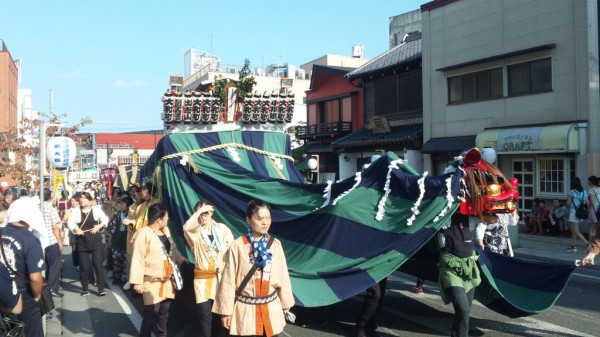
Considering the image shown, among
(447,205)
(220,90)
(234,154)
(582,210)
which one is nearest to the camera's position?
(447,205)

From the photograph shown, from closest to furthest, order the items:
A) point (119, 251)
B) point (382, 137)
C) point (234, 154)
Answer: point (234, 154), point (119, 251), point (382, 137)

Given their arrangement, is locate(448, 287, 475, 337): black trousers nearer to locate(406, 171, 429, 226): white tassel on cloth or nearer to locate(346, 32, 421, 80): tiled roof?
locate(406, 171, 429, 226): white tassel on cloth

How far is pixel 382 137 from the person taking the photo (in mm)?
26125

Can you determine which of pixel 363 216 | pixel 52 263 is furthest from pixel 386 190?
pixel 52 263

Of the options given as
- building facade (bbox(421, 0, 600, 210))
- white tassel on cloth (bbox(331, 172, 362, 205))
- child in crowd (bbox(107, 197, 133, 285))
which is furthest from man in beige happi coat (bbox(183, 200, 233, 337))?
building facade (bbox(421, 0, 600, 210))

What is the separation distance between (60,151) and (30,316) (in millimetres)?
7262

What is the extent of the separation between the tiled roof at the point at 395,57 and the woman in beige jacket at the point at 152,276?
20015mm

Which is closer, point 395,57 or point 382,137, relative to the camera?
point 382,137

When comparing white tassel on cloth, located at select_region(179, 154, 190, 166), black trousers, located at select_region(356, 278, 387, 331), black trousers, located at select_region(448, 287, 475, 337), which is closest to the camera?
black trousers, located at select_region(448, 287, 475, 337)

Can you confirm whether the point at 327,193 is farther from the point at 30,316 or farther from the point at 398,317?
the point at 30,316

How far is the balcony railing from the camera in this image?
3039 centimetres

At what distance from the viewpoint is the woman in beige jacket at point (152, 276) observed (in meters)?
5.97

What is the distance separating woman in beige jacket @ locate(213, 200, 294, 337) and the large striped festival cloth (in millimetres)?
1707

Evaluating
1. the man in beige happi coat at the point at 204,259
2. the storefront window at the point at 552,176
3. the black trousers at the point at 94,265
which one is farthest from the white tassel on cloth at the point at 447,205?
the storefront window at the point at 552,176
